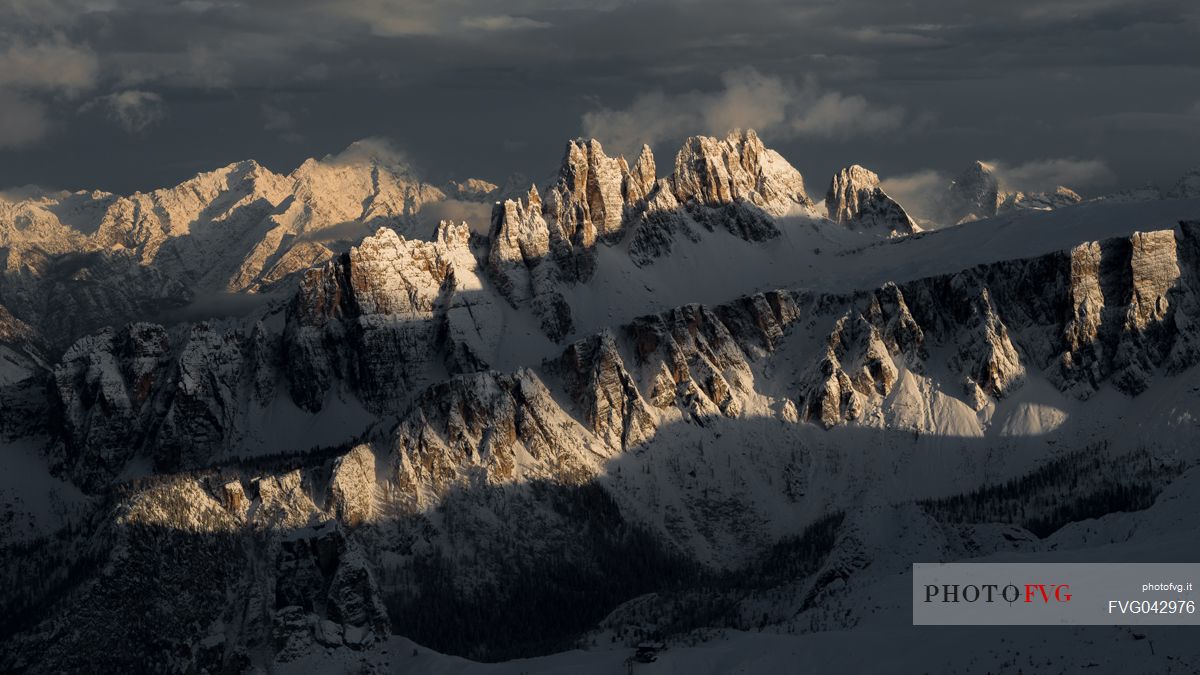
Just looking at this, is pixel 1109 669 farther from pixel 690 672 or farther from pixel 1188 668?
pixel 690 672

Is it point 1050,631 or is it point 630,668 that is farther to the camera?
point 630,668

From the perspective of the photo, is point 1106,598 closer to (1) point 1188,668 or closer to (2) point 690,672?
(1) point 1188,668

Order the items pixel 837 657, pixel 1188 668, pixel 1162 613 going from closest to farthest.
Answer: pixel 1188 668 < pixel 1162 613 < pixel 837 657

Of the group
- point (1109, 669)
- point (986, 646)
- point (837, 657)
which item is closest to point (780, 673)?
point (837, 657)

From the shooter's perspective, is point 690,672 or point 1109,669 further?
point 690,672

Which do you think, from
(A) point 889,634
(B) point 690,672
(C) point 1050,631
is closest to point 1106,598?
(C) point 1050,631

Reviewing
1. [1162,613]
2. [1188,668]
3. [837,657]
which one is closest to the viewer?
[1188,668]

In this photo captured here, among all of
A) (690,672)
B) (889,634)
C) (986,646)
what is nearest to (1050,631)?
(986,646)

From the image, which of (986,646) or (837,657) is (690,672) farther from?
(986,646)
